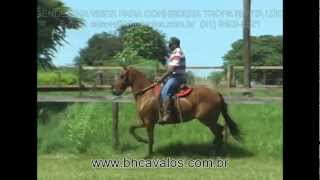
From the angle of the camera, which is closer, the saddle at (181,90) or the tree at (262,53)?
the tree at (262,53)

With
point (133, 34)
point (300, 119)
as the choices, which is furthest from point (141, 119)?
point (300, 119)

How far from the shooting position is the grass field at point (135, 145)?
7039mm

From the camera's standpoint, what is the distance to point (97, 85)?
709 cm

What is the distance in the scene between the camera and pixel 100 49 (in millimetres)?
7000

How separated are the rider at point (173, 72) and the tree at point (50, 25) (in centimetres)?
85

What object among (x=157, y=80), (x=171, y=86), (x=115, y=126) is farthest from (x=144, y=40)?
(x=115, y=126)

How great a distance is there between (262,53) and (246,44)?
0.55ft

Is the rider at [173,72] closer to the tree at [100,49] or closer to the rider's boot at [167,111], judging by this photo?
the rider's boot at [167,111]

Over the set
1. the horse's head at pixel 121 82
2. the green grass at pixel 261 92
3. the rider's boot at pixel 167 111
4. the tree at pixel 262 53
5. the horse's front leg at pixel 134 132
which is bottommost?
the horse's front leg at pixel 134 132

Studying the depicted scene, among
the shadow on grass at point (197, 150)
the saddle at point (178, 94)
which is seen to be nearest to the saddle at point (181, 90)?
the saddle at point (178, 94)

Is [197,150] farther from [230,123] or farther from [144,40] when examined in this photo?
[144,40]

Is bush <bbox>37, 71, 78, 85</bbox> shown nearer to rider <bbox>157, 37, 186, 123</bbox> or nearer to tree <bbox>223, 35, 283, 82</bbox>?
rider <bbox>157, 37, 186, 123</bbox>

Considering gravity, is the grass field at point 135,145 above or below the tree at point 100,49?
below
